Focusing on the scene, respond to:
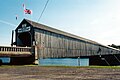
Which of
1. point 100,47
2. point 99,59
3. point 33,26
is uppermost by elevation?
point 33,26

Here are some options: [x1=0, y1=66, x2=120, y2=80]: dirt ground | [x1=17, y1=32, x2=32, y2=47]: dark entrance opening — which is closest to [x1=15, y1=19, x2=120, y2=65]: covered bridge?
[x1=17, y1=32, x2=32, y2=47]: dark entrance opening

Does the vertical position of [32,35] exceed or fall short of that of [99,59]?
it exceeds it

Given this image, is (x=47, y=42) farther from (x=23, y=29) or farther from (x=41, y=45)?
(x=23, y=29)

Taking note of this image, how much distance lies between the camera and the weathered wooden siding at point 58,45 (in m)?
42.9

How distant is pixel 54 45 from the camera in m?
46.9

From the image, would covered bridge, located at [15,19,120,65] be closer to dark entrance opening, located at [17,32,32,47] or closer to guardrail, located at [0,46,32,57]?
dark entrance opening, located at [17,32,32,47]

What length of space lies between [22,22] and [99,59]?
41369 millimetres

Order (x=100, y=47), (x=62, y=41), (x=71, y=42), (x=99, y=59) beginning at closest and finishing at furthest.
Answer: (x=62, y=41), (x=71, y=42), (x=100, y=47), (x=99, y=59)

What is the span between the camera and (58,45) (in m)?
48.2

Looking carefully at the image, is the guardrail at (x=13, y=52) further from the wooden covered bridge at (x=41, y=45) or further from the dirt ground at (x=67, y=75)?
the dirt ground at (x=67, y=75)

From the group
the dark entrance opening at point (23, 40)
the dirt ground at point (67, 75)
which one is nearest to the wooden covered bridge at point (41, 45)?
the dark entrance opening at point (23, 40)

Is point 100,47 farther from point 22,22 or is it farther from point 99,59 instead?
point 22,22

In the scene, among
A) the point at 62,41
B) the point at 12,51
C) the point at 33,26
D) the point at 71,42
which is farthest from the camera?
the point at 71,42

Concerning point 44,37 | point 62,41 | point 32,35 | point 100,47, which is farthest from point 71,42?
point 100,47
